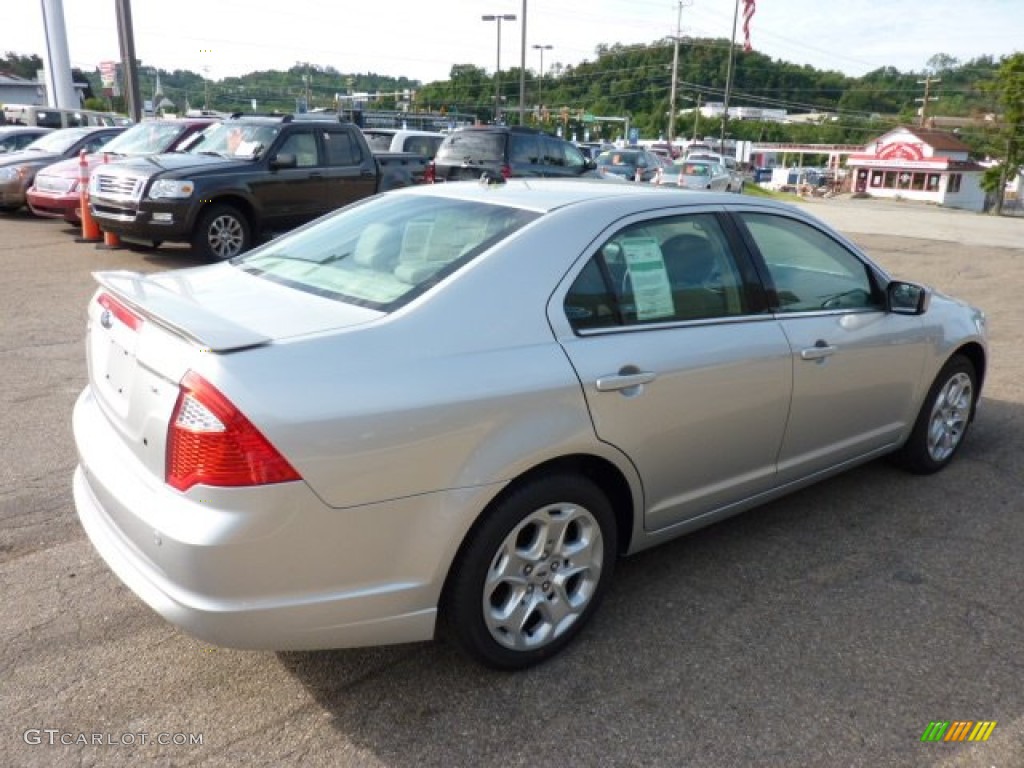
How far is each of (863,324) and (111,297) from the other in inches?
126

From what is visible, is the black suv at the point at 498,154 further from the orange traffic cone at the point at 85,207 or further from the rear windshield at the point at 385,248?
the rear windshield at the point at 385,248

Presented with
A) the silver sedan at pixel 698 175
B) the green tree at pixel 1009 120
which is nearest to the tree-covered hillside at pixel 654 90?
the green tree at pixel 1009 120

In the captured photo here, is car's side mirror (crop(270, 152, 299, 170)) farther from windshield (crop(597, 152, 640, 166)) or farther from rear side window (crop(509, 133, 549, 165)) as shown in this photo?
windshield (crop(597, 152, 640, 166))

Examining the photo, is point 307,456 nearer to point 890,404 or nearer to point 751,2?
point 890,404

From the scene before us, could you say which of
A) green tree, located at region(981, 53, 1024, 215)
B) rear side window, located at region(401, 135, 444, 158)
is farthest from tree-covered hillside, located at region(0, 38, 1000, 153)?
rear side window, located at region(401, 135, 444, 158)

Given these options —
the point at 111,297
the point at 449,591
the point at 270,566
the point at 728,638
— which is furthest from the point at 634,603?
the point at 111,297

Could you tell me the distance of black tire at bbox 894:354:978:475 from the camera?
4.54m

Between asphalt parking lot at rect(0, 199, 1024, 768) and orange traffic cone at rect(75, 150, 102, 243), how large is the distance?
884cm

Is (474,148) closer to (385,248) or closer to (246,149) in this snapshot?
(246,149)

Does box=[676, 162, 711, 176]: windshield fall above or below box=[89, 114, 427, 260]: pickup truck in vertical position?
below

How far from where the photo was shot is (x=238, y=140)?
36.5 ft

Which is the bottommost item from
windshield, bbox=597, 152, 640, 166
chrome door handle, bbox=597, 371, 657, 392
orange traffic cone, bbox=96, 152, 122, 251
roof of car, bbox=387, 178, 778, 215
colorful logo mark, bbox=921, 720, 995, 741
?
colorful logo mark, bbox=921, 720, 995, 741

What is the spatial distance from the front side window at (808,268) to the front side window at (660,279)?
0.28 m

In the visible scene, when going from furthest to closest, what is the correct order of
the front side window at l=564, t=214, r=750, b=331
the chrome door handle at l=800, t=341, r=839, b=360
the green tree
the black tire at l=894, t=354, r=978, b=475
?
the green tree → the black tire at l=894, t=354, r=978, b=475 → the chrome door handle at l=800, t=341, r=839, b=360 → the front side window at l=564, t=214, r=750, b=331
